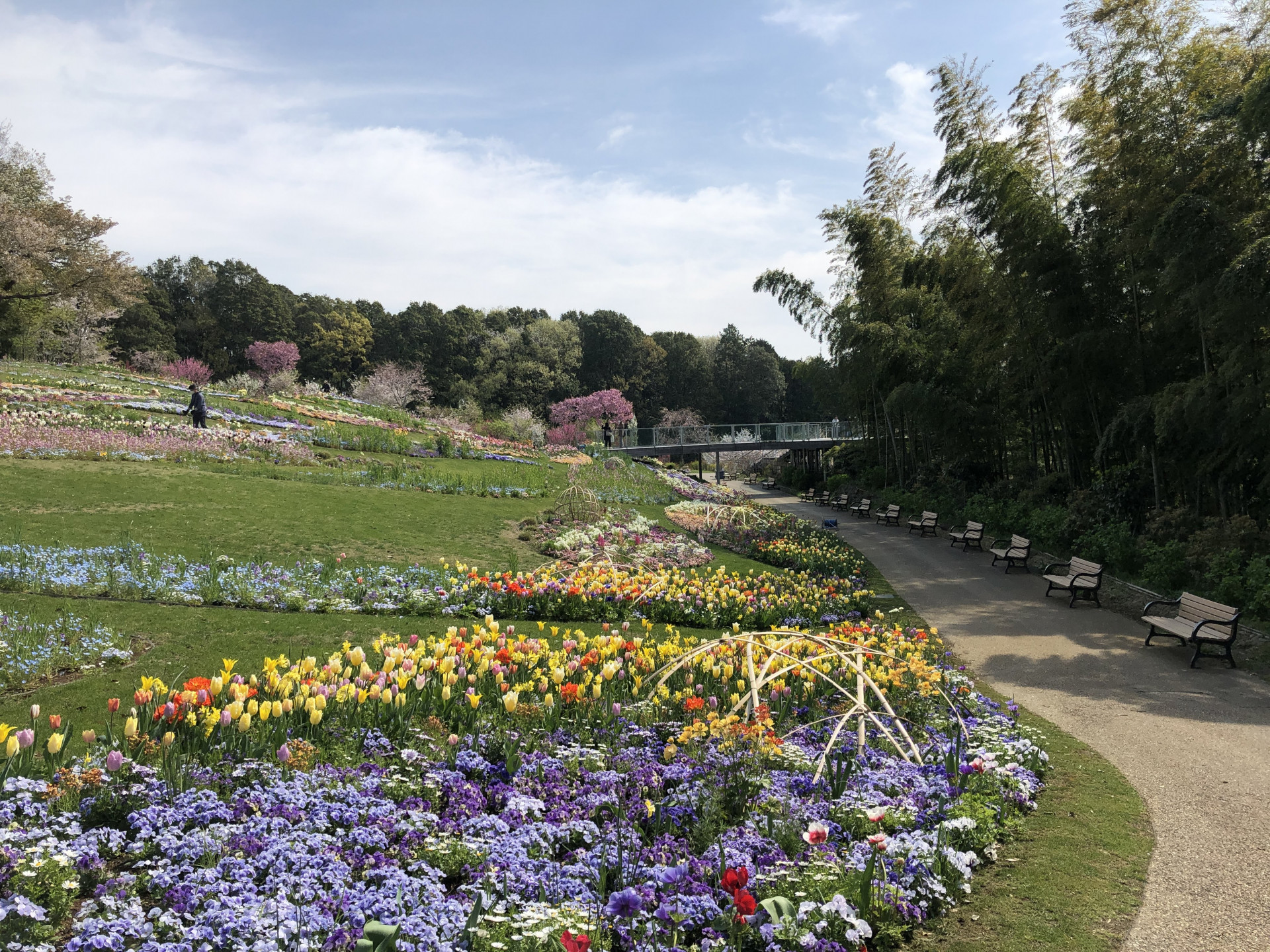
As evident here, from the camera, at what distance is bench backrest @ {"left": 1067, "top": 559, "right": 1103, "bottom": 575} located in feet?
32.2

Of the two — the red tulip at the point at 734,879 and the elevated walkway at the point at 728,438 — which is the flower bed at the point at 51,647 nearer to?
the red tulip at the point at 734,879

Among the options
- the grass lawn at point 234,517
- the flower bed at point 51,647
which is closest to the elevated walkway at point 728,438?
the grass lawn at point 234,517

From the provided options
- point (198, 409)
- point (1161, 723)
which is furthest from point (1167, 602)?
point (198, 409)

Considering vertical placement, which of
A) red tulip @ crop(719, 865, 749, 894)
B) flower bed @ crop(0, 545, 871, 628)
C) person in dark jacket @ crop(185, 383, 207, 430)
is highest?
person in dark jacket @ crop(185, 383, 207, 430)

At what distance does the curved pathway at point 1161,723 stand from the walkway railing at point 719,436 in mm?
26552

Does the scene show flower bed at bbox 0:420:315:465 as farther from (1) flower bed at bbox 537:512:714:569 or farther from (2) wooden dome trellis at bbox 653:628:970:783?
(2) wooden dome trellis at bbox 653:628:970:783

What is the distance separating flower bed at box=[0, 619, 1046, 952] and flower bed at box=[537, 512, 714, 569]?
530 cm

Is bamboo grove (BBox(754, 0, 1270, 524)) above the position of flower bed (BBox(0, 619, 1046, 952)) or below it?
above

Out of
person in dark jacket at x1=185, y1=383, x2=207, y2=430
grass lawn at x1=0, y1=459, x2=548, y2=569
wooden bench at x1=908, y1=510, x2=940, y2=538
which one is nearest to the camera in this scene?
grass lawn at x1=0, y1=459, x2=548, y2=569

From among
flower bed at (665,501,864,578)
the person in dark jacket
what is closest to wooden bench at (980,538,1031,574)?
flower bed at (665,501,864,578)

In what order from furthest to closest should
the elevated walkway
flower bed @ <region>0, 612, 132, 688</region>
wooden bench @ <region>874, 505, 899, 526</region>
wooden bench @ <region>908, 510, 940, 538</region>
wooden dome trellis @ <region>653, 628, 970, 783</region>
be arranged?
the elevated walkway → wooden bench @ <region>874, 505, 899, 526</region> → wooden bench @ <region>908, 510, 940, 538</region> → flower bed @ <region>0, 612, 132, 688</region> → wooden dome trellis @ <region>653, 628, 970, 783</region>

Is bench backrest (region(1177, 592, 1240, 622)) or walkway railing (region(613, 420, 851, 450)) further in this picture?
walkway railing (region(613, 420, 851, 450))

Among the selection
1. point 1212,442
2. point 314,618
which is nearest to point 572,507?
point 314,618

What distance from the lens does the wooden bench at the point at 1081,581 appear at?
9805 millimetres
